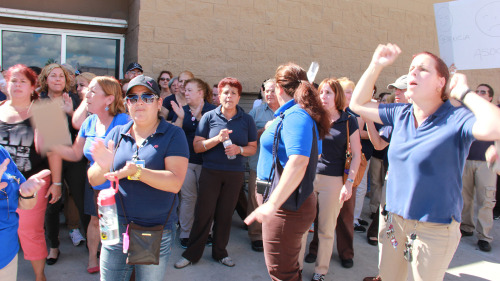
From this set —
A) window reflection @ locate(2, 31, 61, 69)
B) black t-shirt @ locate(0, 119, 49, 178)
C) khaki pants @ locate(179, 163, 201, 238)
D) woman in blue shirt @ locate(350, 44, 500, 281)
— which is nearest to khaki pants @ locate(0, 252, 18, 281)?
black t-shirt @ locate(0, 119, 49, 178)

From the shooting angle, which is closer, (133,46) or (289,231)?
(289,231)

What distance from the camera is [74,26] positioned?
20.6 ft

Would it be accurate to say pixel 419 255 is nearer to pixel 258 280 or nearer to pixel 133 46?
pixel 258 280

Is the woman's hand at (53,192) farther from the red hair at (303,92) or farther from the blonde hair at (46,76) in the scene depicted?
the red hair at (303,92)

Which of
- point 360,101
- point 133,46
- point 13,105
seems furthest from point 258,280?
point 133,46

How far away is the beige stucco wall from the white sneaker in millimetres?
2782

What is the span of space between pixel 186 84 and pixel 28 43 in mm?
3236

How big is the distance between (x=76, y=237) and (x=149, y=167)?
102 inches

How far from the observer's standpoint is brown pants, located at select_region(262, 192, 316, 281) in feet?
8.41

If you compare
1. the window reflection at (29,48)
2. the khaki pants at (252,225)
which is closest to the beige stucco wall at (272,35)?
the window reflection at (29,48)

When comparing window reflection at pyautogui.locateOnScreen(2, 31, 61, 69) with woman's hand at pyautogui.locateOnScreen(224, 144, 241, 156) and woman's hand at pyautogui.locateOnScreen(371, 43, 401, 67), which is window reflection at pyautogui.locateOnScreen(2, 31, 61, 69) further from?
woman's hand at pyautogui.locateOnScreen(371, 43, 401, 67)

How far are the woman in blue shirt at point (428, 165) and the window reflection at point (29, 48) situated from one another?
18.5ft

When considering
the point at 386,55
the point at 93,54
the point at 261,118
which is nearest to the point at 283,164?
the point at 386,55

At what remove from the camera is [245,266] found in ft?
13.5
